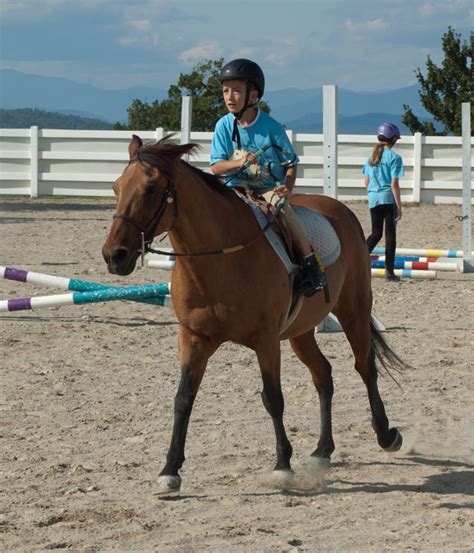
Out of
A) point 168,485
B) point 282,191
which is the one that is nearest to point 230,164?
point 282,191

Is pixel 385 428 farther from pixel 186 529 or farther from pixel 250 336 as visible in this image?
pixel 186 529

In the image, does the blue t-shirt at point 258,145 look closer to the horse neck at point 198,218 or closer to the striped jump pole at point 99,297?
the horse neck at point 198,218

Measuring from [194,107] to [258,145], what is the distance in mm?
27515

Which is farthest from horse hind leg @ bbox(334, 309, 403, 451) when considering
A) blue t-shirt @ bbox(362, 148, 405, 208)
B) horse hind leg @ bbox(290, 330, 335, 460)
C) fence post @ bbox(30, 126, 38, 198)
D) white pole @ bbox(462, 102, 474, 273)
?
fence post @ bbox(30, 126, 38, 198)

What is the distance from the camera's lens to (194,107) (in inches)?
1313

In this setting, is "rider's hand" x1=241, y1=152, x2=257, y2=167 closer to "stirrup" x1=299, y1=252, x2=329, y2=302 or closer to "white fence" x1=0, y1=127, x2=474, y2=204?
"stirrup" x1=299, y1=252, x2=329, y2=302

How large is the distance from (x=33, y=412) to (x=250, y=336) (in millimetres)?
2197

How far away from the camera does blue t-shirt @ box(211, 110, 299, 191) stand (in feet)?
20.4

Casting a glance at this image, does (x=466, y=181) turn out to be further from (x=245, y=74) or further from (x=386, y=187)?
(x=245, y=74)

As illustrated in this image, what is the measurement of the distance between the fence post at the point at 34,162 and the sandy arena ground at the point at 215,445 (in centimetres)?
1546

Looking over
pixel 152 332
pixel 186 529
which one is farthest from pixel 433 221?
pixel 186 529

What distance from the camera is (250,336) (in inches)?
226

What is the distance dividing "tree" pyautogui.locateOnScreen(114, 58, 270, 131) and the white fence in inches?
195

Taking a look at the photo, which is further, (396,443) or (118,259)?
(396,443)
